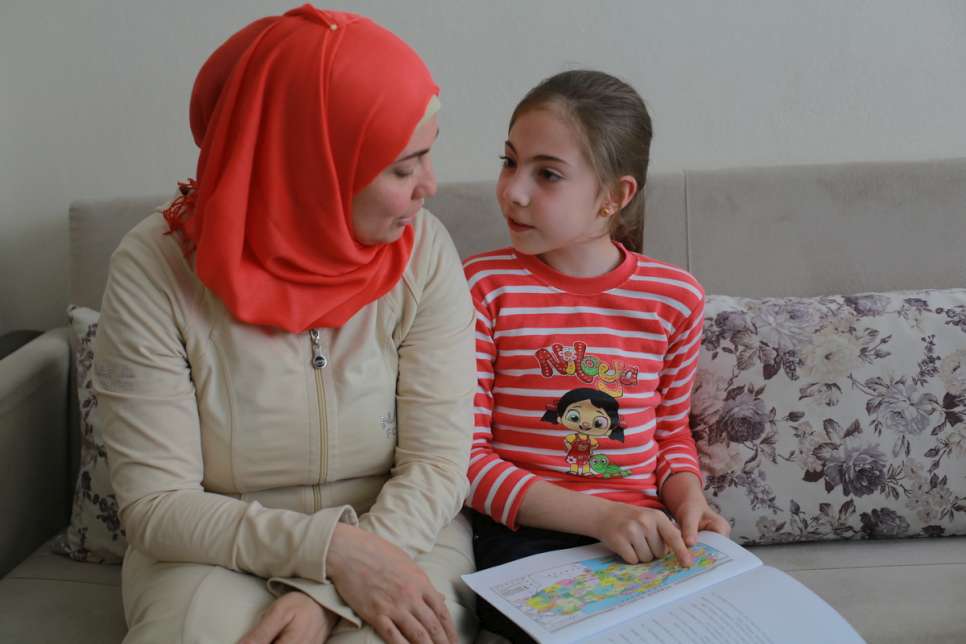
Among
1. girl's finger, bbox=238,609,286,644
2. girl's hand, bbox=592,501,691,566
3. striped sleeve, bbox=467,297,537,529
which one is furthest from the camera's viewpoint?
striped sleeve, bbox=467,297,537,529

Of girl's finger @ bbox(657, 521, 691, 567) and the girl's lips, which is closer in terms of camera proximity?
girl's finger @ bbox(657, 521, 691, 567)

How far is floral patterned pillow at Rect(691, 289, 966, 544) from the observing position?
1552 millimetres

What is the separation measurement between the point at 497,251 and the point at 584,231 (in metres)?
0.16

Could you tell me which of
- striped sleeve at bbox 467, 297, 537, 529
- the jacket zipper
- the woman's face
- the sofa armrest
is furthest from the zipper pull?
the sofa armrest

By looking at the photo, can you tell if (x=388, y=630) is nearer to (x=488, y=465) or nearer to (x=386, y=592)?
(x=386, y=592)

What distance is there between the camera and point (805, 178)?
1.71 metres

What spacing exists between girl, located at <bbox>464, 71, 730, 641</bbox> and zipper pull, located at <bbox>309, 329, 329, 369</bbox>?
1.02 feet

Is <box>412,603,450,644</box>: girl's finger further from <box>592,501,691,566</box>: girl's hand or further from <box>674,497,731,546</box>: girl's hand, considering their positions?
<box>674,497,731,546</box>: girl's hand

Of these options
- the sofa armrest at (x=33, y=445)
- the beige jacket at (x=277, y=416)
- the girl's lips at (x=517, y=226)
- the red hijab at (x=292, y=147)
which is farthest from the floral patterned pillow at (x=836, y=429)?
the sofa armrest at (x=33, y=445)

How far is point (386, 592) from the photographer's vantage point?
1.13 metres

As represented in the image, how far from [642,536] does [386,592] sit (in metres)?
0.39

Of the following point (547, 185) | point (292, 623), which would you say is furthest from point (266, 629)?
point (547, 185)

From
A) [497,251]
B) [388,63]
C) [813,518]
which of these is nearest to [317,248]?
[388,63]

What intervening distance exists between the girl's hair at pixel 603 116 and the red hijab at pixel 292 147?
287 millimetres
